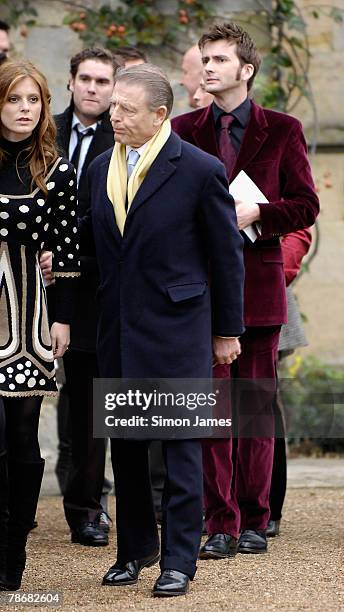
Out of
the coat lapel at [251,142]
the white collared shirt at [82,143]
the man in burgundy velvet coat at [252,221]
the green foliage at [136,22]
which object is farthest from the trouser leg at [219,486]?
the green foliage at [136,22]

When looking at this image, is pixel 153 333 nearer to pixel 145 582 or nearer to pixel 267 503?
pixel 145 582

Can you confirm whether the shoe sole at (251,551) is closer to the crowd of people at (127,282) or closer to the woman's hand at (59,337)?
the crowd of people at (127,282)

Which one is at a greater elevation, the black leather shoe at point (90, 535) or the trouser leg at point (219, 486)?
the trouser leg at point (219, 486)

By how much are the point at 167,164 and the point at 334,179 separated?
175 inches

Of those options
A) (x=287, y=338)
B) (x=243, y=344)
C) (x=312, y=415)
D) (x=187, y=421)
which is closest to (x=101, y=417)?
(x=187, y=421)

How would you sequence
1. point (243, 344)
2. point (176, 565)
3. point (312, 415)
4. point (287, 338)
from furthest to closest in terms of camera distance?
1. point (312, 415)
2. point (287, 338)
3. point (243, 344)
4. point (176, 565)

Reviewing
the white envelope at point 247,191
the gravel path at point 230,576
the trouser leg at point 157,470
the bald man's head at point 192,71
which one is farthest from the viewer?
the bald man's head at point 192,71

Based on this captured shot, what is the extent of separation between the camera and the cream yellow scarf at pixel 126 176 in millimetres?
4582

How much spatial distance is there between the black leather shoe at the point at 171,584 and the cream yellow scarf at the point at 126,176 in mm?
1101

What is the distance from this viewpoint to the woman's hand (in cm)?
476

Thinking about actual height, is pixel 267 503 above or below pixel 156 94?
below

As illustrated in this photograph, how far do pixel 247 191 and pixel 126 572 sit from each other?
5.03ft

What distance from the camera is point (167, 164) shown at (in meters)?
4.59

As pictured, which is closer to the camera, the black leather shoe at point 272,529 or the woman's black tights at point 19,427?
the woman's black tights at point 19,427
